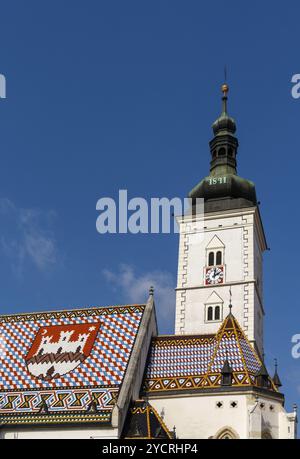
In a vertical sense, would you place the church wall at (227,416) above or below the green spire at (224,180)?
below

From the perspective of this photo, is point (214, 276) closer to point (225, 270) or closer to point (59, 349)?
point (225, 270)

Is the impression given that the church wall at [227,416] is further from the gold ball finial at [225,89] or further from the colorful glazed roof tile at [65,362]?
the gold ball finial at [225,89]

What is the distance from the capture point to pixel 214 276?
43312mm

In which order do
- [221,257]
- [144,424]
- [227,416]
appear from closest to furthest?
[144,424]
[227,416]
[221,257]

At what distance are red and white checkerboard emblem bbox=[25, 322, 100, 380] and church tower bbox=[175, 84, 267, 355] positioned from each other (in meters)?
8.24

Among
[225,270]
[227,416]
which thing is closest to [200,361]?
[227,416]

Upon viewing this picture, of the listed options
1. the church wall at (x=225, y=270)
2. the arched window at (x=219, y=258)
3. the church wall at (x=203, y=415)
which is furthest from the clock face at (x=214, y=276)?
the church wall at (x=203, y=415)

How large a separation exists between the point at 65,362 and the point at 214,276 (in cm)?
1269

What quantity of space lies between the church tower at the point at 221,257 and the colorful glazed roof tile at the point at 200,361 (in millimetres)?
6048

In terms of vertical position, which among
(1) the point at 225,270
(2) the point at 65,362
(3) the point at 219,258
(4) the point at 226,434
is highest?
(3) the point at 219,258

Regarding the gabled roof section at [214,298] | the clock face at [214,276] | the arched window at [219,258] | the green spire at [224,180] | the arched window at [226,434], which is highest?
the green spire at [224,180]

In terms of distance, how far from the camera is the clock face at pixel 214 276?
1695 inches

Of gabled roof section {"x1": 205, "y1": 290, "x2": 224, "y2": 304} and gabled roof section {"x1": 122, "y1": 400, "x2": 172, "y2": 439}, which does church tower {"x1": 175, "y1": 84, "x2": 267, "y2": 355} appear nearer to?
gabled roof section {"x1": 205, "y1": 290, "x2": 224, "y2": 304}
